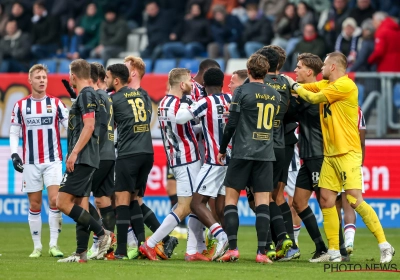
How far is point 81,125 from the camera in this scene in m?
10.5

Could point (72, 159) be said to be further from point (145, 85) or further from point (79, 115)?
point (145, 85)

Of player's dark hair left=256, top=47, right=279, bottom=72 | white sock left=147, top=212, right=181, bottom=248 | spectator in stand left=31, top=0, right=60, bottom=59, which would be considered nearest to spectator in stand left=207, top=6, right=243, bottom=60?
spectator in stand left=31, top=0, right=60, bottom=59

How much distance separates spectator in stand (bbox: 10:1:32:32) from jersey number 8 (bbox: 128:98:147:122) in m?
13.7

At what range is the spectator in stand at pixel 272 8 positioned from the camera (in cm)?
2245

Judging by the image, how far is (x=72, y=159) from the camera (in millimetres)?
10180

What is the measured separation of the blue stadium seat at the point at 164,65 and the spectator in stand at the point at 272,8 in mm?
2986

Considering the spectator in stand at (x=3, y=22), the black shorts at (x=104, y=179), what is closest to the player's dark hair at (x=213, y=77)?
the black shorts at (x=104, y=179)

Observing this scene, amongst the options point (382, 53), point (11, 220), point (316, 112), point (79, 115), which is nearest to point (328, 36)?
point (382, 53)

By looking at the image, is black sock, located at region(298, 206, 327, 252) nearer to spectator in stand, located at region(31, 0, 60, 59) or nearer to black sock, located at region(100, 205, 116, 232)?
black sock, located at region(100, 205, 116, 232)

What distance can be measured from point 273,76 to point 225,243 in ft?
6.87

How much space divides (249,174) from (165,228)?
1.28 metres

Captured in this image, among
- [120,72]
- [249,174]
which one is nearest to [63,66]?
[120,72]

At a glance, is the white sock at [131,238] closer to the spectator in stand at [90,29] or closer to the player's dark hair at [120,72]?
the player's dark hair at [120,72]

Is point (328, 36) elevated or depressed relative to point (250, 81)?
elevated
